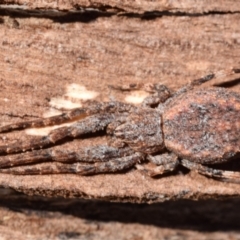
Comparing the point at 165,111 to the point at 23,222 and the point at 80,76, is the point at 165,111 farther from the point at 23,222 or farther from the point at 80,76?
the point at 23,222

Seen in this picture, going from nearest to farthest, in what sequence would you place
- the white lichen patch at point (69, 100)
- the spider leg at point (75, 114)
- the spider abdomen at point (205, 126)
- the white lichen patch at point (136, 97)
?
the spider abdomen at point (205, 126) → the spider leg at point (75, 114) → the white lichen patch at point (69, 100) → the white lichen patch at point (136, 97)

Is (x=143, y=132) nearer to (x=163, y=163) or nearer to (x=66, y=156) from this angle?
(x=163, y=163)

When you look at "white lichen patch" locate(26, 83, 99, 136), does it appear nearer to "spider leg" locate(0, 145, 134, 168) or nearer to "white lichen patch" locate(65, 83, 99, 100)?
"white lichen patch" locate(65, 83, 99, 100)

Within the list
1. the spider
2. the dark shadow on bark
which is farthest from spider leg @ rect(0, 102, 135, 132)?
the dark shadow on bark

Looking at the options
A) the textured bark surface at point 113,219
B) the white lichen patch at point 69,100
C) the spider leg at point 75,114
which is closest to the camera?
the spider leg at point 75,114

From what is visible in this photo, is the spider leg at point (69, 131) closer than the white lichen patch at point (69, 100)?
Yes

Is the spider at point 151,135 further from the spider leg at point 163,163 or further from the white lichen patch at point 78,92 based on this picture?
the white lichen patch at point 78,92

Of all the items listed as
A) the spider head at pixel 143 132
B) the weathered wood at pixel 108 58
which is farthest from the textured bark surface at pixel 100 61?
the spider head at pixel 143 132
